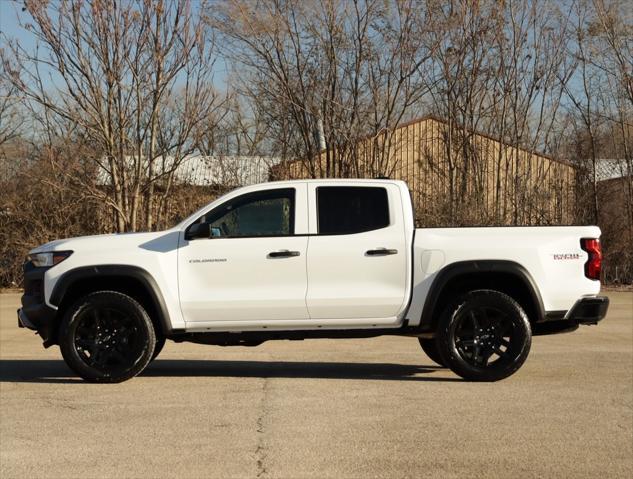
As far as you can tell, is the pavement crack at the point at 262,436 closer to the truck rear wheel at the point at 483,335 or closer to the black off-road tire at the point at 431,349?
the truck rear wheel at the point at 483,335

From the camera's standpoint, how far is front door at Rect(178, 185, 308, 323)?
391 inches

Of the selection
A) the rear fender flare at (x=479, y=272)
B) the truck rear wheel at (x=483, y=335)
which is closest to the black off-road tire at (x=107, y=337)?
the rear fender flare at (x=479, y=272)

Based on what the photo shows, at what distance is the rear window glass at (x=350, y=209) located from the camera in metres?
10.1

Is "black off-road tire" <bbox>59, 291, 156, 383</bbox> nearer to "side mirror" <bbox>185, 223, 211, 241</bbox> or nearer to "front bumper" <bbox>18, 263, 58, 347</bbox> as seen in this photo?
"front bumper" <bbox>18, 263, 58, 347</bbox>

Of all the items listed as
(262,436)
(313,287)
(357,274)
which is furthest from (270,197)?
(262,436)

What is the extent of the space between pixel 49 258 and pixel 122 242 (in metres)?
0.75

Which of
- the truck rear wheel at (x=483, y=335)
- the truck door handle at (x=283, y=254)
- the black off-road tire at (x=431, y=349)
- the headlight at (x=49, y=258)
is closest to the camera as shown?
the truck rear wheel at (x=483, y=335)

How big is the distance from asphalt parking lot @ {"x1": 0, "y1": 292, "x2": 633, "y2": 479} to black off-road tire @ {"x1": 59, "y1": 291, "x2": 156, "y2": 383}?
18 cm

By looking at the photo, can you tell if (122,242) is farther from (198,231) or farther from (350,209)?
(350,209)

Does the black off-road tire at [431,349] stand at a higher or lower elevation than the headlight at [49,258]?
lower

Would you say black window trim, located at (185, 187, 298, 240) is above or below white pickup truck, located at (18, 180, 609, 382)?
above

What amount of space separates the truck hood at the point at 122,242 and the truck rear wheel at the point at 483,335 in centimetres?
280

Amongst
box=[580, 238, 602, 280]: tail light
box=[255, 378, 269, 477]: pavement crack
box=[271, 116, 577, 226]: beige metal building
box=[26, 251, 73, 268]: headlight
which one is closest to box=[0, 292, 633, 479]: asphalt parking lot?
box=[255, 378, 269, 477]: pavement crack

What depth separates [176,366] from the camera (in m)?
11.5
